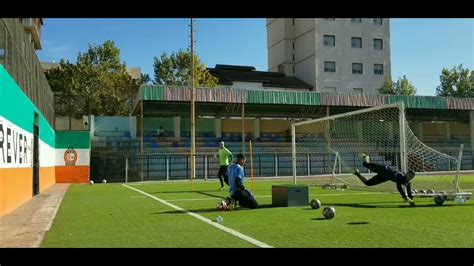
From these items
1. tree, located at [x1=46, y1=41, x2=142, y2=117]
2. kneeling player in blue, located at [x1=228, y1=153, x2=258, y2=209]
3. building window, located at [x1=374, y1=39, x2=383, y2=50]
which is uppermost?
building window, located at [x1=374, y1=39, x2=383, y2=50]

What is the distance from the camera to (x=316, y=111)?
43.5 metres

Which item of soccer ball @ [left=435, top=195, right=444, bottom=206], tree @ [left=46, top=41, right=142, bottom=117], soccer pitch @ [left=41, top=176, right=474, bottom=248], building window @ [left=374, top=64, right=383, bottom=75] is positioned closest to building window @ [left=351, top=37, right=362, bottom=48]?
building window @ [left=374, top=64, right=383, bottom=75]

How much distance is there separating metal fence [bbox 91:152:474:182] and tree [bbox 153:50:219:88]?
1475 centimetres

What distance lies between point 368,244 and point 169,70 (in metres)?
44.7

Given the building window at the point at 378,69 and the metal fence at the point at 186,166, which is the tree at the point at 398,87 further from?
the metal fence at the point at 186,166

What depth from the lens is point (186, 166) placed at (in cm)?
3612

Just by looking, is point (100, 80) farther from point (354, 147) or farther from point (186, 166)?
point (354, 147)

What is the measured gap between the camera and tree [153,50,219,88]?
50.0 m

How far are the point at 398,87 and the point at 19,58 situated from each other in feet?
169

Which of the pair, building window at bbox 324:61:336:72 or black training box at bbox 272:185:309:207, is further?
building window at bbox 324:61:336:72

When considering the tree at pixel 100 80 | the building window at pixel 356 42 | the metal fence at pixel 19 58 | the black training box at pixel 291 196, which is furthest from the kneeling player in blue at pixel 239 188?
the building window at pixel 356 42

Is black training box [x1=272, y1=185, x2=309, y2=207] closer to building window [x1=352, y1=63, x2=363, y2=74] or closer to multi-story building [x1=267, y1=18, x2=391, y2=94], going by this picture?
multi-story building [x1=267, y1=18, x2=391, y2=94]

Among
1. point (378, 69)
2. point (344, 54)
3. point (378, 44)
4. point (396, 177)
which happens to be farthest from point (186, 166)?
point (378, 44)

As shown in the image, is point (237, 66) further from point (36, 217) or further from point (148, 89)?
point (36, 217)
